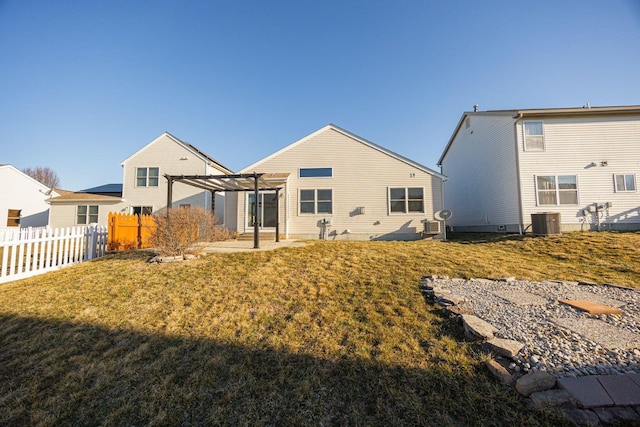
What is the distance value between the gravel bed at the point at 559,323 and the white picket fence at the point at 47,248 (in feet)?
31.5

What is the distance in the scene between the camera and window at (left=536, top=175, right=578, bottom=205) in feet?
39.9

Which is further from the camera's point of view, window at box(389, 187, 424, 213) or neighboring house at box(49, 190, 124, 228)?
neighboring house at box(49, 190, 124, 228)

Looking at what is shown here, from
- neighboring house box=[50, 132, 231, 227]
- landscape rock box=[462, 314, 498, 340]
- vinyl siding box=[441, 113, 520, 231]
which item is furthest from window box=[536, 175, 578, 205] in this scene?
neighboring house box=[50, 132, 231, 227]

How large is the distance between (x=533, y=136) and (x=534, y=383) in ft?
47.0

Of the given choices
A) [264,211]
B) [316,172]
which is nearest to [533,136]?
[316,172]

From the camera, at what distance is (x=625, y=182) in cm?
1205

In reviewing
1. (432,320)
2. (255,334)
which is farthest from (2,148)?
(432,320)

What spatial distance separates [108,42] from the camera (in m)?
10.4

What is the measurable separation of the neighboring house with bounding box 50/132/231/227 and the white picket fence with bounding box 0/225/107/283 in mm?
8105

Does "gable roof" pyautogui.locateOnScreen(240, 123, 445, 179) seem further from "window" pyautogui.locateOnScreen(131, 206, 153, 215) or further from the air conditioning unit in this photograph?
"window" pyautogui.locateOnScreen(131, 206, 153, 215)

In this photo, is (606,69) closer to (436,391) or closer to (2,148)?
(436,391)

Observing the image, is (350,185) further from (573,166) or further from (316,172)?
(573,166)

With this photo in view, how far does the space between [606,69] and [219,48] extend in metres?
16.1

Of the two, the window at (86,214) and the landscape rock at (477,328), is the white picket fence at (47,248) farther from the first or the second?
the window at (86,214)
